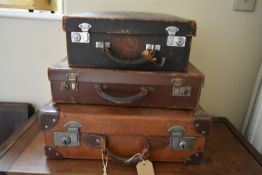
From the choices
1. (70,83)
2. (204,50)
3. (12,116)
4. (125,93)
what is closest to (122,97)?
(125,93)

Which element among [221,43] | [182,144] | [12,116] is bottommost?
[12,116]

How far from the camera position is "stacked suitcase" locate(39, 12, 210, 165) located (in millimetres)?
583

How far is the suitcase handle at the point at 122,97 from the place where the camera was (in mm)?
580

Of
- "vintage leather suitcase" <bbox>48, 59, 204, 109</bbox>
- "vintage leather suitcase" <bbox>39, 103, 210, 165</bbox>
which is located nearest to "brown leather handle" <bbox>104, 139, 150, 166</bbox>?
"vintage leather suitcase" <bbox>39, 103, 210, 165</bbox>

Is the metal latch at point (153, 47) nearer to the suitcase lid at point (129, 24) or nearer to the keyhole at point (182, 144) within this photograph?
the suitcase lid at point (129, 24)

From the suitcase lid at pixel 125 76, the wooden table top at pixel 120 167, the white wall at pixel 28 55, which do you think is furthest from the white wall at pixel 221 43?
the suitcase lid at pixel 125 76

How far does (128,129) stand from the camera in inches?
23.4

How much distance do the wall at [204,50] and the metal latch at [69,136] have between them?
0.44 meters

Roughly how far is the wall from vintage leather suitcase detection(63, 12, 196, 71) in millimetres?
304

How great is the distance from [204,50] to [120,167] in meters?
0.60

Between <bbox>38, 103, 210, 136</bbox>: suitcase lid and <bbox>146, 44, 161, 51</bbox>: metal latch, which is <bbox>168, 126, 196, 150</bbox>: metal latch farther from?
<bbox>146, 44, 161, 51</bbox>: metal latch

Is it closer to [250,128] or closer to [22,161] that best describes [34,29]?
[22,161]

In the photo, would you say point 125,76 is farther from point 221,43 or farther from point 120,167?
point 221,43

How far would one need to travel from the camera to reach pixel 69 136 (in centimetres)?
60
